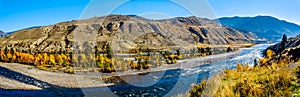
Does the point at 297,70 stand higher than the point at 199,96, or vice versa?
the point at 297,70

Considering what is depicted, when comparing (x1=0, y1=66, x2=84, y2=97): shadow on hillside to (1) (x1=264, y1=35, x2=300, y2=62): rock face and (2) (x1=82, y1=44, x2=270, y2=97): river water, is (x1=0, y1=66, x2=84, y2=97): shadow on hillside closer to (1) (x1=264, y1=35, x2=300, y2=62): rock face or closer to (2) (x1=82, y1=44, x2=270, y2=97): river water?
(2) (x1=82, y1=44, x2=270, y2=97): river water

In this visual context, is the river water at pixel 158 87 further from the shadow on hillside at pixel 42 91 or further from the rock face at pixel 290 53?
Result: the rock face at pixel 290 53

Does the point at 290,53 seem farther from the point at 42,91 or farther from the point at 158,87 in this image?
the point at 42,91

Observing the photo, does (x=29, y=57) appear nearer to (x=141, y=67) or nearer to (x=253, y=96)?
(x=141, y=67)

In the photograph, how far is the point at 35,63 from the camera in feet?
291

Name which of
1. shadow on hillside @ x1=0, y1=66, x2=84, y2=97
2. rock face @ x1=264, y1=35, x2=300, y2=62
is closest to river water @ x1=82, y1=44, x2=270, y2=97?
shadow on hillside @ x1=0, y1=66, x2=84, y2=97

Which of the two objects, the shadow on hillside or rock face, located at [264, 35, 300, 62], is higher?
rock face, located at [264, 35, 300, 62]

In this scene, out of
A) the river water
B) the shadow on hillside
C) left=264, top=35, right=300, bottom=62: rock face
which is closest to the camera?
left=264, top=35, right=300, bottom=62: rock face

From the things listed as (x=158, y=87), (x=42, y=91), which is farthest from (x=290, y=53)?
(x=42, y=91)

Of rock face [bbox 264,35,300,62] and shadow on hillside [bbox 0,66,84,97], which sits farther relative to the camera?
shadow on hillside [bbox 0,66,84,97]

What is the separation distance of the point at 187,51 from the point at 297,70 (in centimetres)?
13637

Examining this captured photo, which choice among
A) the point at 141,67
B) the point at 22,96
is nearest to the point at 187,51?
the point at 141,67

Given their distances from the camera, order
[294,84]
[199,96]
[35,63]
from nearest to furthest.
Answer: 1. [294,84]
2. [199,96]
3. [35,63]

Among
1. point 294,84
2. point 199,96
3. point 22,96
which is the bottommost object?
point 22,96
